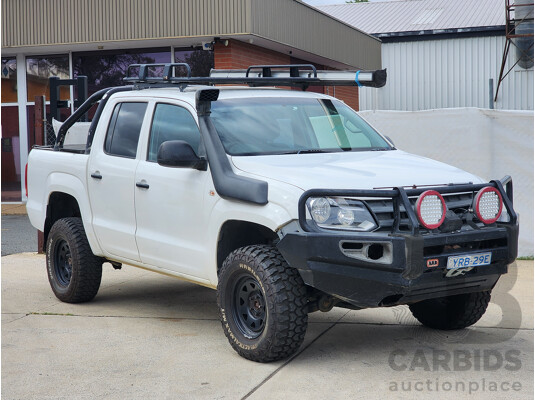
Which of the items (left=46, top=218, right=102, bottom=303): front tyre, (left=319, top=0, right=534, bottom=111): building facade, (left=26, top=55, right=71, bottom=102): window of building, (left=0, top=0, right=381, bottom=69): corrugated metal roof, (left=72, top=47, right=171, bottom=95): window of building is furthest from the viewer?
(left=319, top=0, right=534, bottom=111): building facade

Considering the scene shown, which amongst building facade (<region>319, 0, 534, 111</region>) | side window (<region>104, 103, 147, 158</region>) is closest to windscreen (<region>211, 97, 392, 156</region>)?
side window (<region>104, 103, 147, 158</region>)

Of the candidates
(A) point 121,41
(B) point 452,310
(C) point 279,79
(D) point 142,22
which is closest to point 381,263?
(B) point 452,310

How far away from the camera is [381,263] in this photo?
17.0 feet

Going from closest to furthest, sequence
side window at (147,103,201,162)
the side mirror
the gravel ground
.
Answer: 1. the side mirror
2. side window at (147,103,201,162)
3. the gravel ground

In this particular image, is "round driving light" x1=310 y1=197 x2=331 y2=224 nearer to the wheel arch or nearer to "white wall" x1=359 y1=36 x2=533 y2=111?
the wheel arch

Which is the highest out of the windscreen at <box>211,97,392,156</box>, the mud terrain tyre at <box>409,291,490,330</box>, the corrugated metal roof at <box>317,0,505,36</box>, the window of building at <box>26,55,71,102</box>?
the corrugated metal roof at <box>317,0,505,36</box>

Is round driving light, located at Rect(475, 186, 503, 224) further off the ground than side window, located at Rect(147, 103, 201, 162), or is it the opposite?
side window, located at Rect(147, 103, 201, 162)

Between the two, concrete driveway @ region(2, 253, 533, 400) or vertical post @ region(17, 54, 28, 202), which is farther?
vertical post @ region(17, 54, 28, 202)

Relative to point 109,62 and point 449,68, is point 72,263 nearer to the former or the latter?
point 109,62

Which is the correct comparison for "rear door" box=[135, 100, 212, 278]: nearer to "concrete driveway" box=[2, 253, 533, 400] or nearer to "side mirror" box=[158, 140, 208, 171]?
"side mirror" box=[158, 140, 208, 171]

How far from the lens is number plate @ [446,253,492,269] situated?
532 centimetres

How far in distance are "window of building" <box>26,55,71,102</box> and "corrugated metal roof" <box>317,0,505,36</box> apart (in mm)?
16138

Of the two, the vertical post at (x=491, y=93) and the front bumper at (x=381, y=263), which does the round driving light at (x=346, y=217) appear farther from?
the vertical post at (x=491, y=93)

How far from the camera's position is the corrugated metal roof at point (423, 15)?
103 feet
